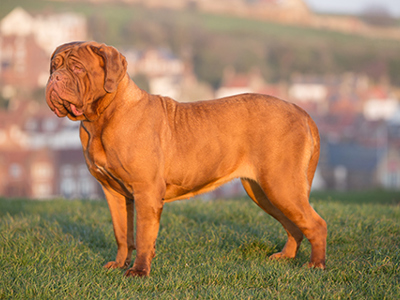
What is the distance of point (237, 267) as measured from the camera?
471 centimetres

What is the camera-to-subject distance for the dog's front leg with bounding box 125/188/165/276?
14.4ft

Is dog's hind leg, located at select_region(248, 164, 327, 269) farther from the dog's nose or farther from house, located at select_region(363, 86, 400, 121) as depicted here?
house, located at select_region(363, 86, 400, 121)

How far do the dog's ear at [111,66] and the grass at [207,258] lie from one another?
→ 1.73 m

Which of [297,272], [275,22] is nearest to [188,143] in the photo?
[297,272]

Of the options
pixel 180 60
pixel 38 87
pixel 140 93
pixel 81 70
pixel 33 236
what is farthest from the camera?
pixel 180 60

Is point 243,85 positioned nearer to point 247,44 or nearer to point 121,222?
point 247,44

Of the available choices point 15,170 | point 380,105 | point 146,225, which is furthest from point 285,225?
point 380,105

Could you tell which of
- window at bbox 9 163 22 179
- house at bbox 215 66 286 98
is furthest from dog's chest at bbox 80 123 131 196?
house at bbox 215 66 286 98

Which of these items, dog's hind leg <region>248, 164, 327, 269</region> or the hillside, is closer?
dog's hind leg <region>248, 164, 327, 269</region>

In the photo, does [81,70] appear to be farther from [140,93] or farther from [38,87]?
[38,87]

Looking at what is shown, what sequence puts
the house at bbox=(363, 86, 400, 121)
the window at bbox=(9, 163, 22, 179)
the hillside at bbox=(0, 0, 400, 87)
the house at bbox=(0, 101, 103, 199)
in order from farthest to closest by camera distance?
the hillside at bbox=(0, 0, 400, 87) → the house at bbox=(363, 86, 400, 121) → the window at bbox=(9, 163, 22, 179) → the house at bbox=(0, 101, 103, 199)

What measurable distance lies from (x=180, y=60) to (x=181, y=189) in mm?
84829

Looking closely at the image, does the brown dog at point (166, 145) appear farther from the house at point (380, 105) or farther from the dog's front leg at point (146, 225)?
the house at point (380, 105)

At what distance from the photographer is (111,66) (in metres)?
4.29
